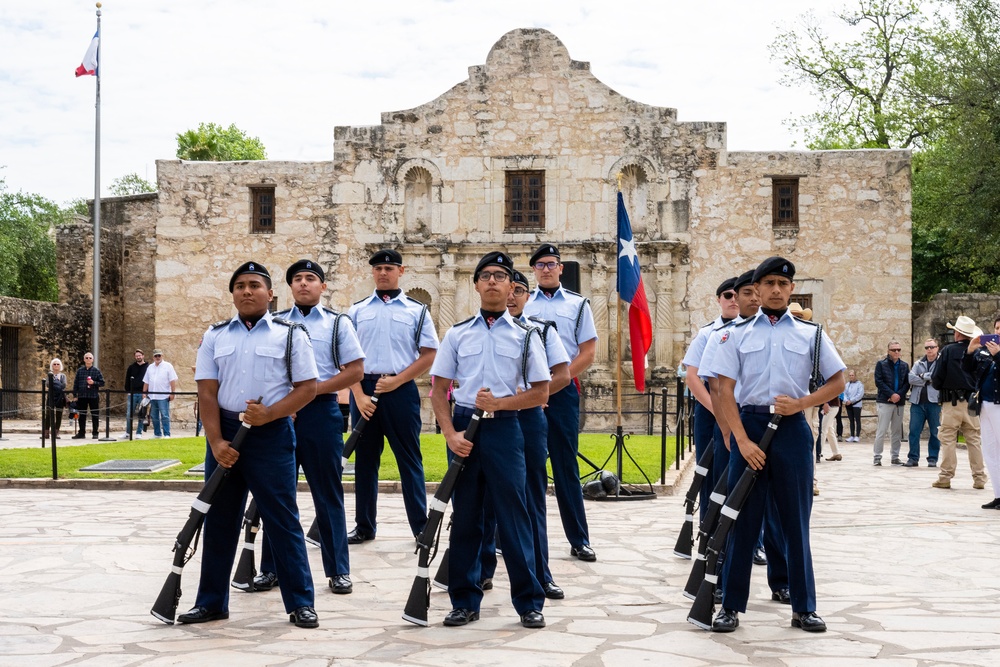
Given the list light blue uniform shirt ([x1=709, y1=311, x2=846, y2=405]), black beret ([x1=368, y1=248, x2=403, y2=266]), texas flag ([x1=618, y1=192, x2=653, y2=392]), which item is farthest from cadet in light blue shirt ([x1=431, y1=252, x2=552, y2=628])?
texas flag ([x1=618, y1=192, x2=653, y2=392])

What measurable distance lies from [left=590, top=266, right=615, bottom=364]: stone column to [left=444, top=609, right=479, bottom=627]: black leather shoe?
1664cm

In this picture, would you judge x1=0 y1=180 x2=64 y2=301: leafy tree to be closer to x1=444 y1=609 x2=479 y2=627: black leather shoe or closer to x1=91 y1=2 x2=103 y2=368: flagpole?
x1=91 y1=2 x2=103 y2=368: flagpole

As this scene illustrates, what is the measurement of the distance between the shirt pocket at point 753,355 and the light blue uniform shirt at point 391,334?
2.63 meters

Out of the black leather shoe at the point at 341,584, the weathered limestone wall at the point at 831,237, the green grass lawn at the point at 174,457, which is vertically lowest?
the green grass lawn at the point at 174,457

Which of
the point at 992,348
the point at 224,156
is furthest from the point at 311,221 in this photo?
the point at 224,156

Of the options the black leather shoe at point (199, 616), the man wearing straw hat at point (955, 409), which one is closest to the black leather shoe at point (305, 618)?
the black leather shoe at point (199, 616)

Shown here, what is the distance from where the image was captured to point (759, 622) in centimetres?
593

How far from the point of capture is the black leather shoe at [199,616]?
18.7 feet

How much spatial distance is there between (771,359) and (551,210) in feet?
55.7

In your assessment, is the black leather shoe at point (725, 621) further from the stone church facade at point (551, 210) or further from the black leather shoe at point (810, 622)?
the stone church facade at point (551, 210)

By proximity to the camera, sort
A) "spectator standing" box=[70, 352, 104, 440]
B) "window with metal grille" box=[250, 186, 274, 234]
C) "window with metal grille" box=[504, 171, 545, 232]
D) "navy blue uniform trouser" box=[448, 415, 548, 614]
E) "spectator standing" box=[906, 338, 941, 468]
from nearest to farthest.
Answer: "navy blue uniform trouser" box=[448, 415, 548, 614], "spectator standing" box=[906, 338, 941, 468], "spectator standing" box=[70, 352, 104, 440], "window with metal grille" box=[504, 171, 545, 232], "window with metal grille" box=[250, 186, 274, 234]

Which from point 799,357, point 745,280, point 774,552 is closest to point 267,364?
point 799,357

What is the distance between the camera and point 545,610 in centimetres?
614

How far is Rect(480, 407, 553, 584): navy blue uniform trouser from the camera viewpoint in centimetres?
642
